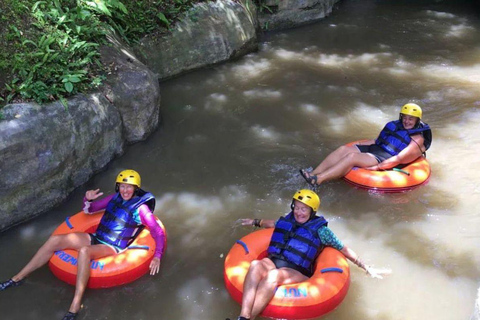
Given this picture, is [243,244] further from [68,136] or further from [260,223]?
[68,136]

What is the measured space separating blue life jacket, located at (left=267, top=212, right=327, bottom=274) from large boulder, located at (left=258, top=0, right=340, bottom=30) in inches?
318

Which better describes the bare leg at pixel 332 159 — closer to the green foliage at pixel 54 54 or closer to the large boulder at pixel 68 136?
the large boulder at pixel 68 136

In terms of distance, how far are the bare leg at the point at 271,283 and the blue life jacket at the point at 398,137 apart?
2.70 metres

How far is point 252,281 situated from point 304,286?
493mm

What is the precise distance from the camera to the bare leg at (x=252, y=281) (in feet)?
13.8

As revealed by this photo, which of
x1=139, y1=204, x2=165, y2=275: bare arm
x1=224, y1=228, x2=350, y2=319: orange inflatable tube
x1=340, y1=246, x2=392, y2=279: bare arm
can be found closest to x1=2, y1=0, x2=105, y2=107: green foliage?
x1=139, y1=204, x2=165, y2=275: bare arm

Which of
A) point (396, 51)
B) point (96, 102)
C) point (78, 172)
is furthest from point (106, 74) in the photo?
point (396, 51)

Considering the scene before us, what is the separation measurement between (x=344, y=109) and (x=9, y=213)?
550 centimetres

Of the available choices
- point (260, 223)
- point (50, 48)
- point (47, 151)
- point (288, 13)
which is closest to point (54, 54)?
point (50, 48)

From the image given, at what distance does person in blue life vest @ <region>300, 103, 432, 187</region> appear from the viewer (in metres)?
6.24

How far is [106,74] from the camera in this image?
6.98m

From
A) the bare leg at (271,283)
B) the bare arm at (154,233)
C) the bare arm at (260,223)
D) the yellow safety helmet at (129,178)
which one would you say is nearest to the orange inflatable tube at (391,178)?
the bare arm at (260,223)

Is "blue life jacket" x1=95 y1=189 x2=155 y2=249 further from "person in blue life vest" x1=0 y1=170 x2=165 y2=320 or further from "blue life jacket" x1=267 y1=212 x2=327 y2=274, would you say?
"blue life jacket" x1=267 y1=212 x2=327 y2=274

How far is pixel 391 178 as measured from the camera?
6098 mm
